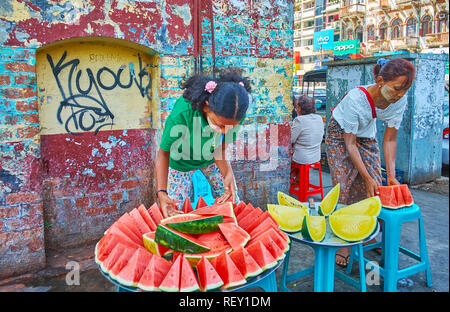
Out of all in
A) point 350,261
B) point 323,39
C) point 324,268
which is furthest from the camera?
point 323,39

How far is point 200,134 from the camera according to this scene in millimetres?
2932

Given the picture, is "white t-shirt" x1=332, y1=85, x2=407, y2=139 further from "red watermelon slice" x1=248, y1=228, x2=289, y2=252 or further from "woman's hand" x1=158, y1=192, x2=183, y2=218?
"woman's hand" x1=158, y1=192, x2=183, y2=218

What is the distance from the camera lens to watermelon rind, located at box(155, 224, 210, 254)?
1.96m

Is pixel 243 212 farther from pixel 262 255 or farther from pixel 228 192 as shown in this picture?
pixel 262 255

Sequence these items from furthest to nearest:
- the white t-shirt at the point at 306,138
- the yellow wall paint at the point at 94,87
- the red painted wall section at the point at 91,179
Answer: the white t-shirt at the point at 306,138 < the red painted wall section at the point at 91,179 < the yellow wall paint at the point at 94,87

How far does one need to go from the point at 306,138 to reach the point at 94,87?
3289 millimetres

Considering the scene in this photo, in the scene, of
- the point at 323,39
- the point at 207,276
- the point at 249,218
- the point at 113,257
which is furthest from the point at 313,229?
the point at 323,39

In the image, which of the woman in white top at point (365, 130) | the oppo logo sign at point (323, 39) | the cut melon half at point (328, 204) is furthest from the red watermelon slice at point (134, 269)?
the oppo logo sign at point (323, 39)

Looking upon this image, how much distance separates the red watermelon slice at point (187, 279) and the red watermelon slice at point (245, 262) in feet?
0.91

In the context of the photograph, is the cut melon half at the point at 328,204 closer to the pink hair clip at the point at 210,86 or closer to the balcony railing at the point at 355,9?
the pink hair clip at the point at 210,86

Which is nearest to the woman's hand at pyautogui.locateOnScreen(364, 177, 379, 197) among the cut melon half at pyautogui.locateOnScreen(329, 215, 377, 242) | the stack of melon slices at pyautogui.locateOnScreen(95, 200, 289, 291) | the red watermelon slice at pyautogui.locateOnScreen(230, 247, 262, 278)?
the cut melon half at pyautogui.locateOnScreen(329, 215, 377, 242)

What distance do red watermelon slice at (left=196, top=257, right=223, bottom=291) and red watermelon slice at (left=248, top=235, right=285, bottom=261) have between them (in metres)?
0.33

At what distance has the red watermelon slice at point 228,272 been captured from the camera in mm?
1771
